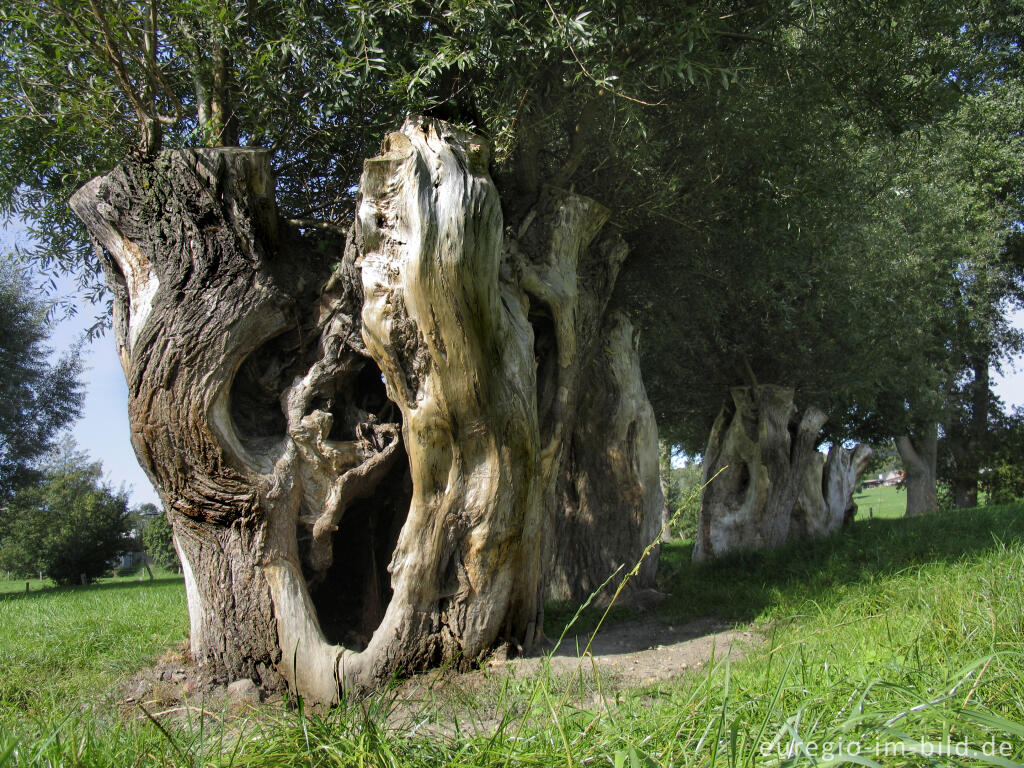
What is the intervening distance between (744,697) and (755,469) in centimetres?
1071

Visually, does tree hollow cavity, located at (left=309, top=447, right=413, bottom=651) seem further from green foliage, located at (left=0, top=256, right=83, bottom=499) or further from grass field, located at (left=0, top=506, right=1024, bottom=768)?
green foliage, located at (left=0, top=256, right=83, bottom=499)

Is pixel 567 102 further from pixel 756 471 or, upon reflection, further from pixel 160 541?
pixel 160 541

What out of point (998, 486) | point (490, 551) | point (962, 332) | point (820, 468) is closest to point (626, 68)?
point (490, 551)

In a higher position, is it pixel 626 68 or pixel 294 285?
pixel 626 68

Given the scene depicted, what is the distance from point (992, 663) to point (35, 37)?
7.55 metres

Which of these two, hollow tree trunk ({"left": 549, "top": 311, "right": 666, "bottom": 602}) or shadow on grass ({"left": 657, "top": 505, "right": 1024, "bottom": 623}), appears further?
hollow tree trunk ({"left": 549, "top": 311, "right": 666, "bottom": 602})

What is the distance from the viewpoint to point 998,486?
65.7ft

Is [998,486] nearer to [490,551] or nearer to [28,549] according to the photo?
[490,551]

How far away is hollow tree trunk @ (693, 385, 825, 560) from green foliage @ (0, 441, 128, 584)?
15.9 metres

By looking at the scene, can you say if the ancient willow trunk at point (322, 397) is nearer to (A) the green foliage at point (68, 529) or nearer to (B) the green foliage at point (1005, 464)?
(A) the green foliage at point (68, 529)

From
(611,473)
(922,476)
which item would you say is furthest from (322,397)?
(922,476)

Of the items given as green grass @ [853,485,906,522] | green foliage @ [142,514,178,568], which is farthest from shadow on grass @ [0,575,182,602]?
green grass @ [853,485,906,522]

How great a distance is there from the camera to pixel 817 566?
8125 millimetres

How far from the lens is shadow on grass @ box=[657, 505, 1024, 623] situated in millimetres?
6934
